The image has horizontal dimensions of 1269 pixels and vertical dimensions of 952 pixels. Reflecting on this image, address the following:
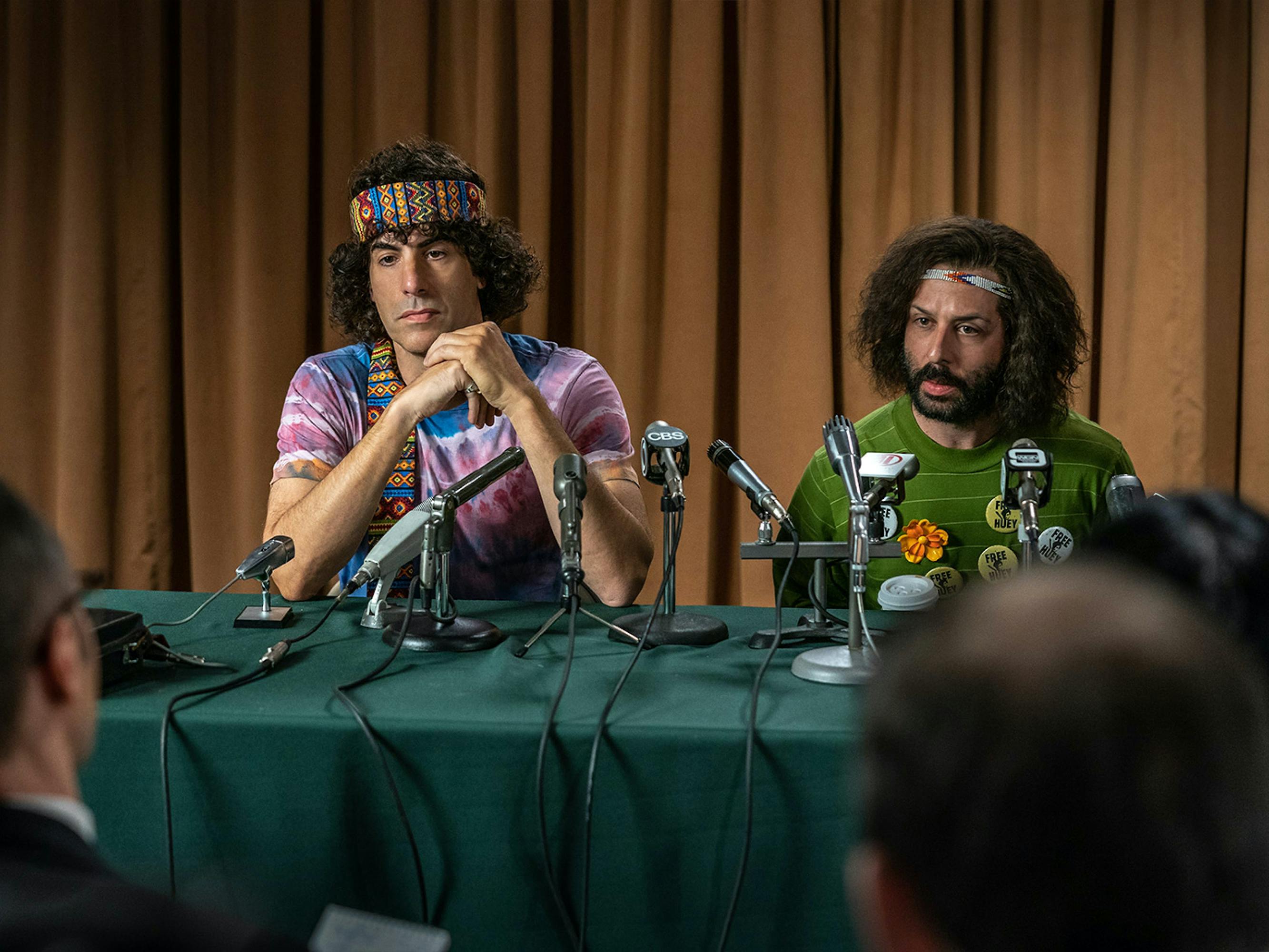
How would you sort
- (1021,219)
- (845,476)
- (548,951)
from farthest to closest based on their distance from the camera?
(1021,219)
(845,476)
(548,951)

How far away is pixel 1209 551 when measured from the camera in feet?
2.31

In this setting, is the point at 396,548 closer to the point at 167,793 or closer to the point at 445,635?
the point at 445,635

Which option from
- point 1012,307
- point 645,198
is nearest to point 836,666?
point 1012,307

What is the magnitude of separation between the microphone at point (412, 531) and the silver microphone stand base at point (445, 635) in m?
0.09

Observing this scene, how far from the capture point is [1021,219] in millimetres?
3328

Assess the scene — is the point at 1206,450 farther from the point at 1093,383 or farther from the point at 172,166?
the point at 172,166

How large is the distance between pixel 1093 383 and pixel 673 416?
1389 mm

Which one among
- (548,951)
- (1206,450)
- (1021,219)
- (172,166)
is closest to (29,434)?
(172,166)

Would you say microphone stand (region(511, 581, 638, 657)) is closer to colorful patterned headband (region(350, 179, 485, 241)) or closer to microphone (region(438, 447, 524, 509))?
microphone (region(438, 447, 524, 509))

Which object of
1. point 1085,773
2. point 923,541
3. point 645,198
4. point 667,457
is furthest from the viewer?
point 645,198

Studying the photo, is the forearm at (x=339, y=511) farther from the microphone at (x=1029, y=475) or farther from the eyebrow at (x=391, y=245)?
the microphone at (x=1029, y=475)

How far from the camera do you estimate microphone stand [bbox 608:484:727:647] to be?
1.59 metres

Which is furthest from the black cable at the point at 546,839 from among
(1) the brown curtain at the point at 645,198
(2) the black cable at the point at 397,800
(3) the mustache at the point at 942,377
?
(1) the brown curtain at the point at 645,198

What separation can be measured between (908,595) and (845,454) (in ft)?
1.24
